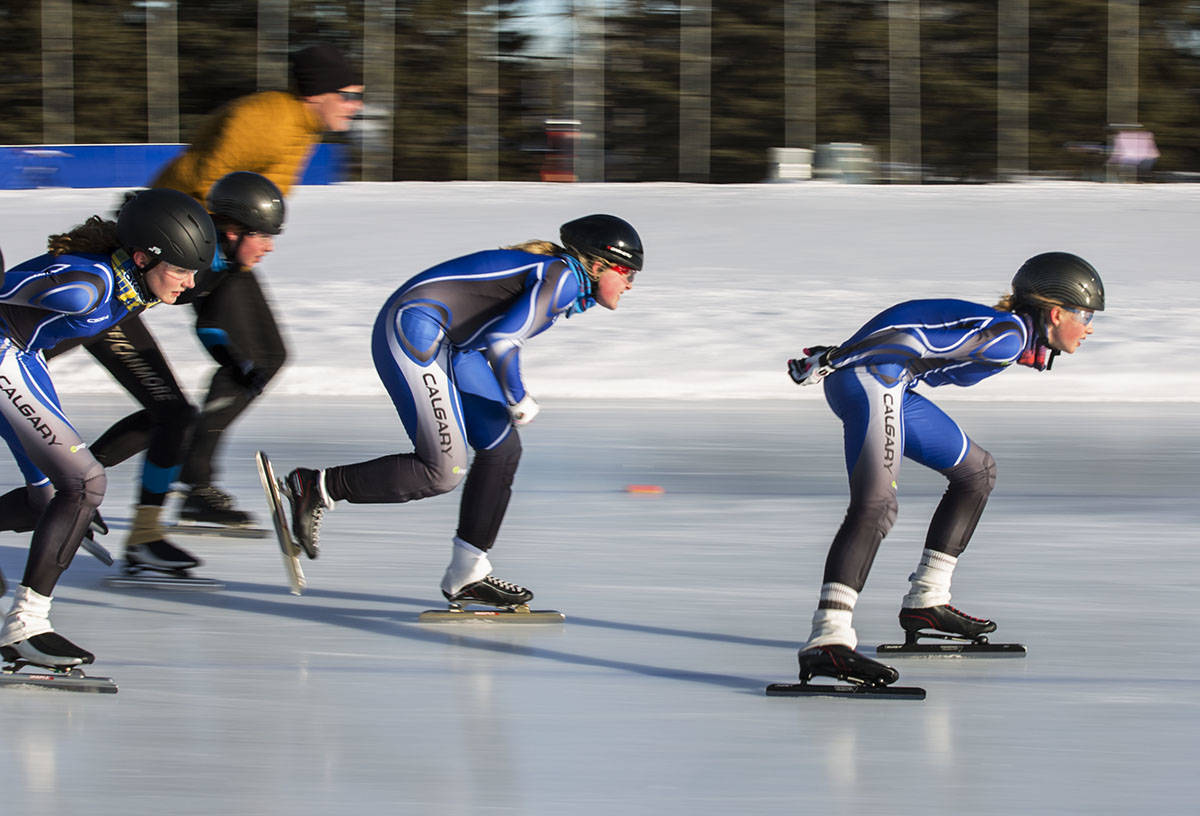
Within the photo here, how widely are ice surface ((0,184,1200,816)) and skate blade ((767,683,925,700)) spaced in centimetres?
4

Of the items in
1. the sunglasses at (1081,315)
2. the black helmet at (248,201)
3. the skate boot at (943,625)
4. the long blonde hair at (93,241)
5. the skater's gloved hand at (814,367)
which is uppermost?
the black helmet at (248,201)

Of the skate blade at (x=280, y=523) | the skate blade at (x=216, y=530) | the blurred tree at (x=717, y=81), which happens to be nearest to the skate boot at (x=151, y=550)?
the skate blade at (x=216, y=530)

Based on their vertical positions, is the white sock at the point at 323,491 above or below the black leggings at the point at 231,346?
below

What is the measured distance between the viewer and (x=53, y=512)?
3.21 m

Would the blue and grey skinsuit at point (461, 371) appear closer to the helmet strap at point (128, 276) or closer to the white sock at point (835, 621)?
the helmet strap at point (128, 276)

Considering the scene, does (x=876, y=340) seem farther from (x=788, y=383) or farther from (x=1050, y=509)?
(x=788, y=383)

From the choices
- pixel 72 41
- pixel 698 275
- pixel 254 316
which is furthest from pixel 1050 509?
pixel 72 41

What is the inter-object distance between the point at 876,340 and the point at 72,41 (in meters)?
22.4

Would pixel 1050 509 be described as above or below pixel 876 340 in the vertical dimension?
below

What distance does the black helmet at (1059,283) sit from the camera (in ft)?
11.2

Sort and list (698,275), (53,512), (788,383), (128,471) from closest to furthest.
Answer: (53,512), (128,471), (788,383), (698,275)

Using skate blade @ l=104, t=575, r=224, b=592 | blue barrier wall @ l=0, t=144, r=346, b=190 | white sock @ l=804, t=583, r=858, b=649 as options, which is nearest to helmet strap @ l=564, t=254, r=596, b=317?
white sock @ l=804, t=583, r=858, b=649

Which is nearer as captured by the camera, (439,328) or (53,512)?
(53,512)

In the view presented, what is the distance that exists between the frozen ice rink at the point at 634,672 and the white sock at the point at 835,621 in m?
0.14
